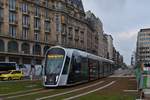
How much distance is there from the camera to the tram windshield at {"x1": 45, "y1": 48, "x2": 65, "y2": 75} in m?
33.4

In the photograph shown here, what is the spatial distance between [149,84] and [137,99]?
3.68 m

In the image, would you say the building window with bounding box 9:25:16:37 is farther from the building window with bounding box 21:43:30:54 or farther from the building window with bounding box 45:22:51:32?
the building window with bounding box 45:22:51:32

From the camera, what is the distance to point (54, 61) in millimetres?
33781

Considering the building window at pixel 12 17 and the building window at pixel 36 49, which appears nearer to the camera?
the building window at pixel 12 17

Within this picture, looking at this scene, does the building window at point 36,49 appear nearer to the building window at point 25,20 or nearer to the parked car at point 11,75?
the building window at point 25,20

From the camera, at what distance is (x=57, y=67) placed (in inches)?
1319

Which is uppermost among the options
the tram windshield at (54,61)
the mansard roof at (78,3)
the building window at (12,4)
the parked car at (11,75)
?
the mansard roof at (78,3)

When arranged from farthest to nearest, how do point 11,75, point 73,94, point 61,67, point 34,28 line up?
point 34,28
point 11,75
point 61,67
point 73,94

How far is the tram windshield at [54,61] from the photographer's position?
33.4 m

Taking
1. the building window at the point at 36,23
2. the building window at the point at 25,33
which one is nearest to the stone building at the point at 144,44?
the building window at the point at 36,23

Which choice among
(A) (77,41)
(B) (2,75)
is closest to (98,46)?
(A) (77,41)

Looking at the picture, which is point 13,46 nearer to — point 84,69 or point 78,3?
point 84,69

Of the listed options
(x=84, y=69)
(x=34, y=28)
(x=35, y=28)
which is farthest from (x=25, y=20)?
(x=84, y=69)

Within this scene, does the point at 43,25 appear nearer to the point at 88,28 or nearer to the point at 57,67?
the point at 88,28
